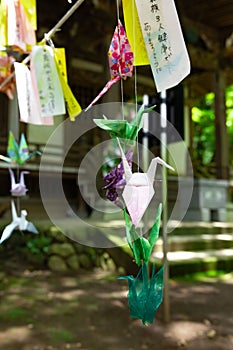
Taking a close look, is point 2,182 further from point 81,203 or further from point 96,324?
point 96,324

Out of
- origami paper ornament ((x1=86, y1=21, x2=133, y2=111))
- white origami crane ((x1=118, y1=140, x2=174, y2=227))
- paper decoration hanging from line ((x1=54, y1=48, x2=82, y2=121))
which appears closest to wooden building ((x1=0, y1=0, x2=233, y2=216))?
paper decoration hanging from line ((x1=54, y1=48, x2=82, y2=121))

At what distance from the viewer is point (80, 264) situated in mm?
4004

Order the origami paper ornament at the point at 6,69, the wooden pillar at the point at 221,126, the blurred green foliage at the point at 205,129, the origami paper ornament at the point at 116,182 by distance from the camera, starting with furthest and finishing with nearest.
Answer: the blurred green foliage at the point at 205,129 < the wooden pillar at the point at 221,126 < the origami paper ornament at the point at 6,69 < the origami paper ornament at the point at 116,182

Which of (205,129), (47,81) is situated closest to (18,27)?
(47,81)

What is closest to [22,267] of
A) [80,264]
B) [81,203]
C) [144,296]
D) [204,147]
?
[80,264]

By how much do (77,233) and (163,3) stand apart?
348cm

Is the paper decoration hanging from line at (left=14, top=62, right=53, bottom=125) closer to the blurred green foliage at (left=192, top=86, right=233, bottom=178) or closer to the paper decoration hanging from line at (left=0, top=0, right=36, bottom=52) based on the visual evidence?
the paper decoration hanging from line at (left=0, top=0, right=36, bottom=52)

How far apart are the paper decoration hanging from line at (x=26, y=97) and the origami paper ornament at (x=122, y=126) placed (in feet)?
2.29

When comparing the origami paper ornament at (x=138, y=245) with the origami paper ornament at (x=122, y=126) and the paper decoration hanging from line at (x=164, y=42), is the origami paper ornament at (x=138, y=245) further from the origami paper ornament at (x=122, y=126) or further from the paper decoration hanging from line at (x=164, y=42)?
the paper decoration hanging from line at (x=164, y=42)

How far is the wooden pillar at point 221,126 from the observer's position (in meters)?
5.87

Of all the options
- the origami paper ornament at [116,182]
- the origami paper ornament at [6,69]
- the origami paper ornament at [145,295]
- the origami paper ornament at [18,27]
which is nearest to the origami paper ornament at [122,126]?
the origami paper ornament at [116,182]

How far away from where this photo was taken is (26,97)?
1.36 metres

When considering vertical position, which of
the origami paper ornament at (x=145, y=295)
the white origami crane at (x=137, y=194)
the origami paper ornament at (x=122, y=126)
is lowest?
A: the origami paper ornament at (x=145, y=295)

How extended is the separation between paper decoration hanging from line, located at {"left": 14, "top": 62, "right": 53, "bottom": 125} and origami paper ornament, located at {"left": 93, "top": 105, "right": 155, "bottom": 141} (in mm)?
698
